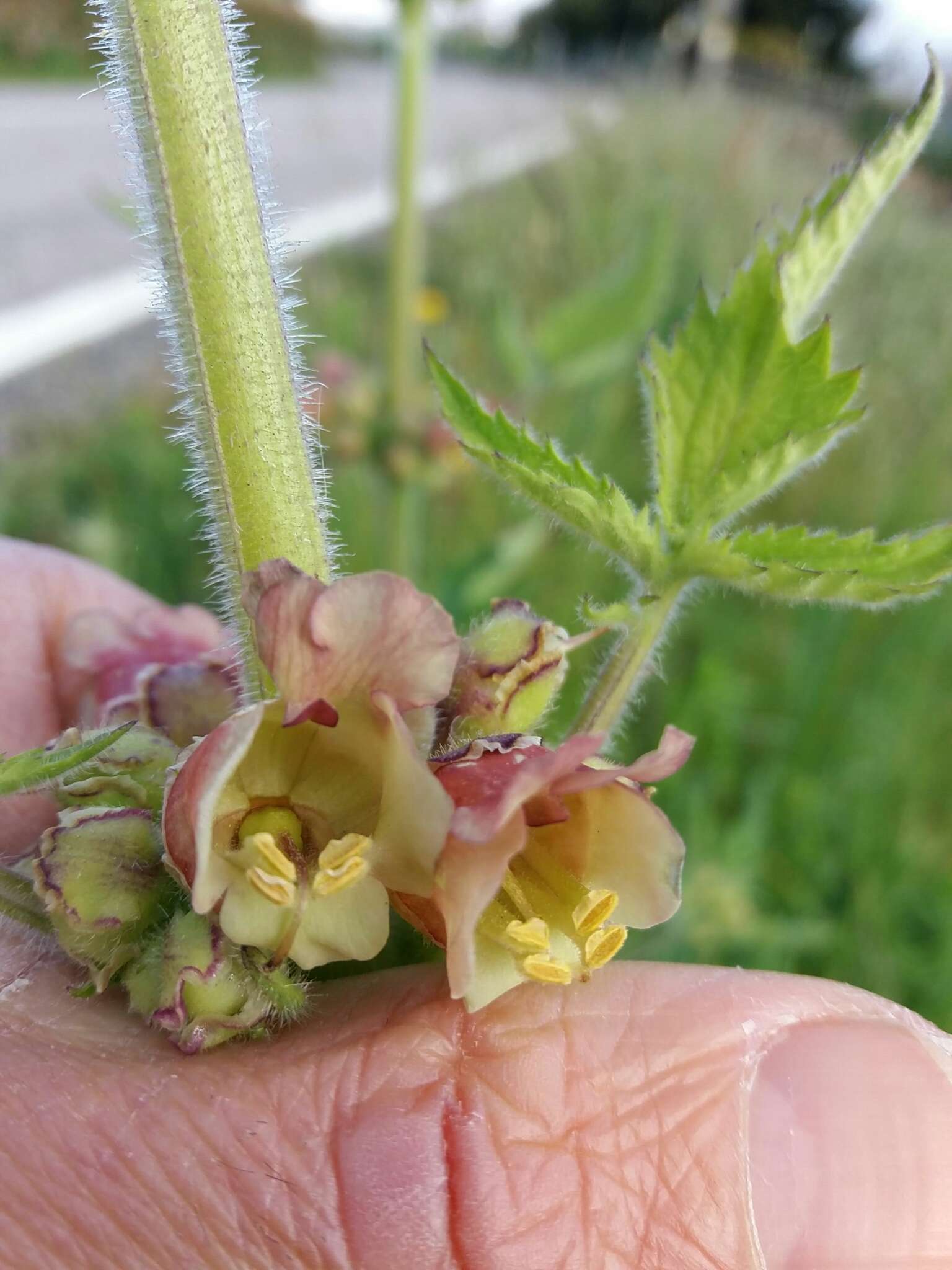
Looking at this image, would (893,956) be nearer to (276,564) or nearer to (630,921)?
(630,921)

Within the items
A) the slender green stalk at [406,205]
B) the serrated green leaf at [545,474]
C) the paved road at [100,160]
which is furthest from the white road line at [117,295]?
the serrated green leaf at [545,474]

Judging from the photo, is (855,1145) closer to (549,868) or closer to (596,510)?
(549,868)

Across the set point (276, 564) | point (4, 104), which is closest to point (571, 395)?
point (276, 564)

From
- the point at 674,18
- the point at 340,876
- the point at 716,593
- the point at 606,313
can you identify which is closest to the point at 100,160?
the point at 716,593

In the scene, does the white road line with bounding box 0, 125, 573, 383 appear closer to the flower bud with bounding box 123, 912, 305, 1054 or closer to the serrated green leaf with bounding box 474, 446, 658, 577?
the serrated green leaf with bounding box 474, 446, 658, 577

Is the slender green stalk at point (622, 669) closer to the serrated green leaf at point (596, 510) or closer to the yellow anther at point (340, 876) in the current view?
the serrated green leaf at point (596, 510)
